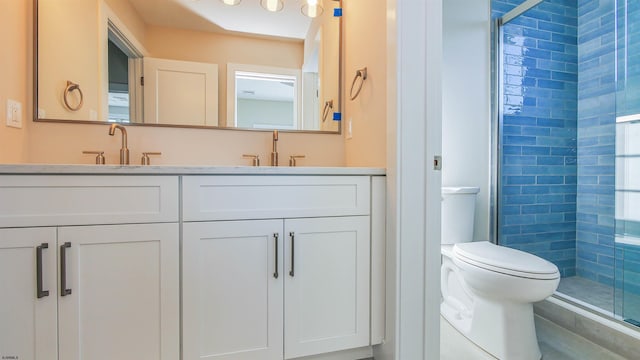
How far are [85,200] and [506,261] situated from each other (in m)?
1.77

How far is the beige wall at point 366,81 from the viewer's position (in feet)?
4.06

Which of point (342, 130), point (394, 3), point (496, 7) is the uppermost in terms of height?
point (496, 7)

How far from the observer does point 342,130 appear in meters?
1.73

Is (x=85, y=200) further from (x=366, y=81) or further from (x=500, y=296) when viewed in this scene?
(x=500, y=296)

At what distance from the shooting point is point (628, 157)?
1824mm

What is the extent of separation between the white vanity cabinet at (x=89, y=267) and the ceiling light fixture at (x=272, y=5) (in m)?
1.19

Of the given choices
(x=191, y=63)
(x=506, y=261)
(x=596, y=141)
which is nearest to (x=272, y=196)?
(x=191, y=63)

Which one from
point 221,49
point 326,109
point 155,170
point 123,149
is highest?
point 221,49

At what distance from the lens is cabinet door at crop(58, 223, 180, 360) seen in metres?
0.95

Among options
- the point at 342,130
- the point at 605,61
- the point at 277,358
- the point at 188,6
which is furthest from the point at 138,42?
the point at 605,61

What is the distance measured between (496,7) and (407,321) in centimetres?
235

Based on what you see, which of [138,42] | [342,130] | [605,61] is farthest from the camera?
[605,61]

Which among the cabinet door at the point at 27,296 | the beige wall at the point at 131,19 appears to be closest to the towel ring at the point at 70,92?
the beige wall at the point at 131,19

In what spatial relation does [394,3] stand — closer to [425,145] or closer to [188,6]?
[425,145]
